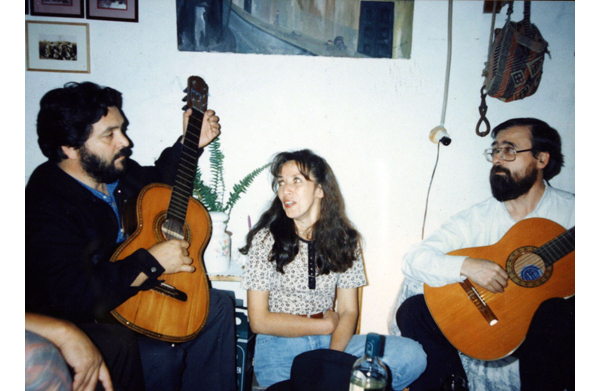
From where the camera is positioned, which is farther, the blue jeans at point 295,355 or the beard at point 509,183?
the beard at point 509,183

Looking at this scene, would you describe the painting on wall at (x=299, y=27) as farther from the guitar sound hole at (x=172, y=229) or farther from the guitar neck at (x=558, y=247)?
the guitar neck at (x=558, y=247)

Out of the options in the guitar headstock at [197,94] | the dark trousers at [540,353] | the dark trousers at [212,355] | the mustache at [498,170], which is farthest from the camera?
the mustache at [498,170]

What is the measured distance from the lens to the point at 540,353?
1.41 metres

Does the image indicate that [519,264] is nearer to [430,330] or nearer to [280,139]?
[430,330]

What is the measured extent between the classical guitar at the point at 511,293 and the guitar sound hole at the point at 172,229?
4.64 ft

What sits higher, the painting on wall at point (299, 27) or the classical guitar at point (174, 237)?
the painting on wall at point (299, 27)

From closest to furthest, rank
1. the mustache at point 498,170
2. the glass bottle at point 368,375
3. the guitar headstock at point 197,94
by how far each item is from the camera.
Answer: the glass bottle at point 368,375 → the guitar headstock at point 197,94 → the mustache at point 498,170

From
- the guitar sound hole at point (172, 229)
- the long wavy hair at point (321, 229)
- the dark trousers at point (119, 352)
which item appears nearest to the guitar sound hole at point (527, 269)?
the long wavy hair at point (321, 229)

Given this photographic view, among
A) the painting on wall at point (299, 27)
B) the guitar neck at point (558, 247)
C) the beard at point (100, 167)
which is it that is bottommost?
the guitar neck at point (558, 247)

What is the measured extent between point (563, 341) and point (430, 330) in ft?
1.89

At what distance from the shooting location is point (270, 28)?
68.3 inches

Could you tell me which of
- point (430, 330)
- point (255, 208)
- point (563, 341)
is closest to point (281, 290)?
point (255, 208)

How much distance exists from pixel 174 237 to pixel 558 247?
1.92 m

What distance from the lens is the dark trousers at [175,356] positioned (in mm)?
1171
